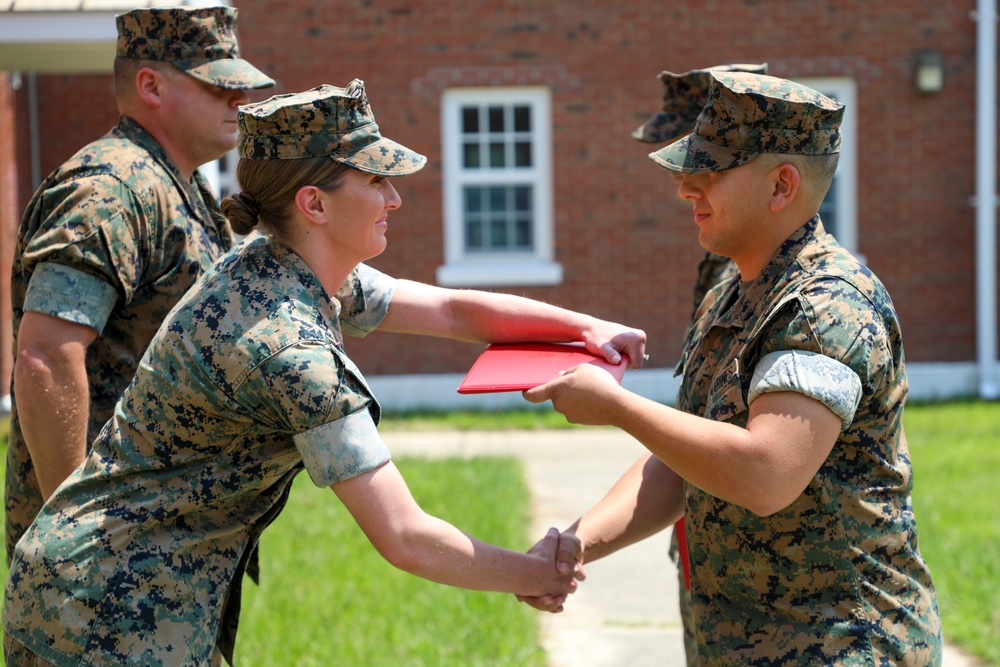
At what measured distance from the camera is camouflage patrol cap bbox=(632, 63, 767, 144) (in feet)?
Result: 14.0

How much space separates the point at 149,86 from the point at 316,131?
49.6 inches

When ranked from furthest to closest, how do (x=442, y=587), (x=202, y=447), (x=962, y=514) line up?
(x=962, y=514), (x=442, y=587), (x=202, y=447)

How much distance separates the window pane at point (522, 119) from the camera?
12.2 metres

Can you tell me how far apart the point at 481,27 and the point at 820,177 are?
983cm

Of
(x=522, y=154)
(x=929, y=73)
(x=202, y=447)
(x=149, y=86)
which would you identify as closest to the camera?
(x=202, y=447)

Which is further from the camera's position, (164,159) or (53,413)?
(164,159)

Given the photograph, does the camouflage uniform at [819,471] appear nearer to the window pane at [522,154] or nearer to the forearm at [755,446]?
the forearm at [755,446]

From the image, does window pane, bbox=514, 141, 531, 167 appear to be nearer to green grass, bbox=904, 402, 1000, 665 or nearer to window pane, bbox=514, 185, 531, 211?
window pane, bbox=514, 185, 531, 211

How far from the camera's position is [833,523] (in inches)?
98.0

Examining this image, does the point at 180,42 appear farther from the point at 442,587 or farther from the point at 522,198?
the point at 522,198

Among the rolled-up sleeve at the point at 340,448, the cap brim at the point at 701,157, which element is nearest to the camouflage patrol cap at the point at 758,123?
the cap brim at the point at 701,157

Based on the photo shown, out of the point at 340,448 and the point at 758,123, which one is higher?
the point at 758,123

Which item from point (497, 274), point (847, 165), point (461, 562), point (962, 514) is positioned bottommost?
point (962, 514)

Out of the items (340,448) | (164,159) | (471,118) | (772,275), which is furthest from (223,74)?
(471,118)
